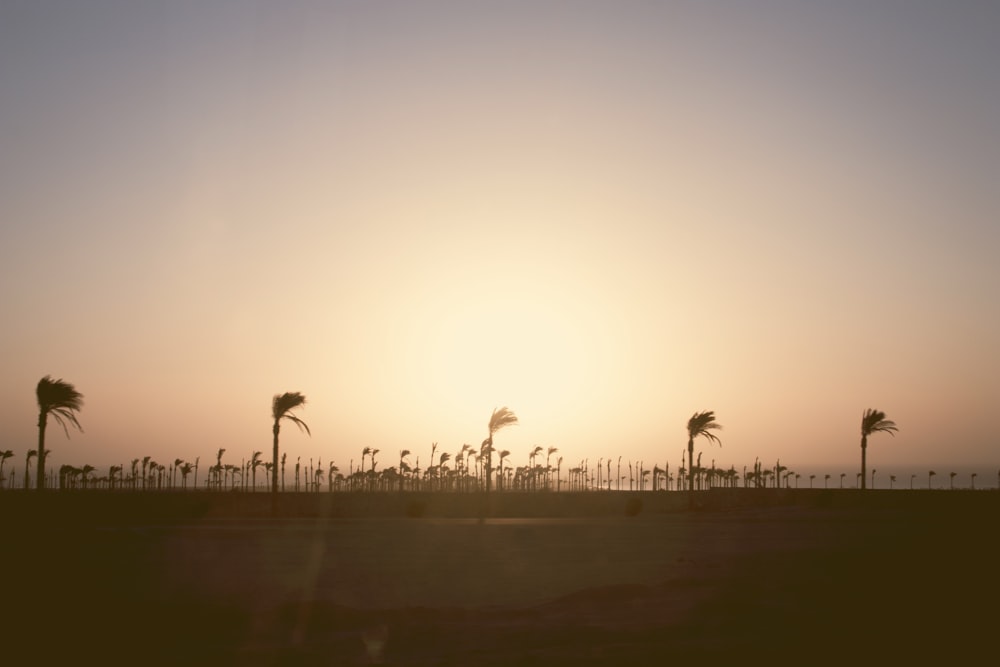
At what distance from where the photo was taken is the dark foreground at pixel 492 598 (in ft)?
38.2

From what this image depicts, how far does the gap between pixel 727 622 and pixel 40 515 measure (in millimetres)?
24496

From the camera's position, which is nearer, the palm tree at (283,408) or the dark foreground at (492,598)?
the dark foreground at (492,598)

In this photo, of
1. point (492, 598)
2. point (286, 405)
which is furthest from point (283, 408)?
point (492, 598)

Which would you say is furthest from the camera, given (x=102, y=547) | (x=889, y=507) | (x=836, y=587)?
(x=889, y=507)

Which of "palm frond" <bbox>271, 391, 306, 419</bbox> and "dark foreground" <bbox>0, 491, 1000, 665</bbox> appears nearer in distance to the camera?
"dark foreground" <bbox>0, 491, 1000, 665</bbox>

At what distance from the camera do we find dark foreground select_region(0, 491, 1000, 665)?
458 inches

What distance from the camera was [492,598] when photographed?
1569cm

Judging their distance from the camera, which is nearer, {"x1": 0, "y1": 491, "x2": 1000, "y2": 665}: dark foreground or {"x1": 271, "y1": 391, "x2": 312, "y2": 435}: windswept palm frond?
{"x1": 0, "y1": 491, "x2": 1000, "y2": 665}: dark foreground

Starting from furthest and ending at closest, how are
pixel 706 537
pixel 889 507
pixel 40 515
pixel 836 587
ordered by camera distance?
Answer: pixel 889 507 → pixel 40 515 → pixel 706 537 → pixel 836 587

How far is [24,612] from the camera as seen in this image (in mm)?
13711

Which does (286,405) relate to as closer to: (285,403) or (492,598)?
(285,403)

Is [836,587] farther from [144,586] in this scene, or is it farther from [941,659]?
[144,586]

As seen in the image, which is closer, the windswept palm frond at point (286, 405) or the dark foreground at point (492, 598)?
the dark foreground at point (492, 598)

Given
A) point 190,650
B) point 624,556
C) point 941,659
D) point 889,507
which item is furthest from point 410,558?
point 889,507
